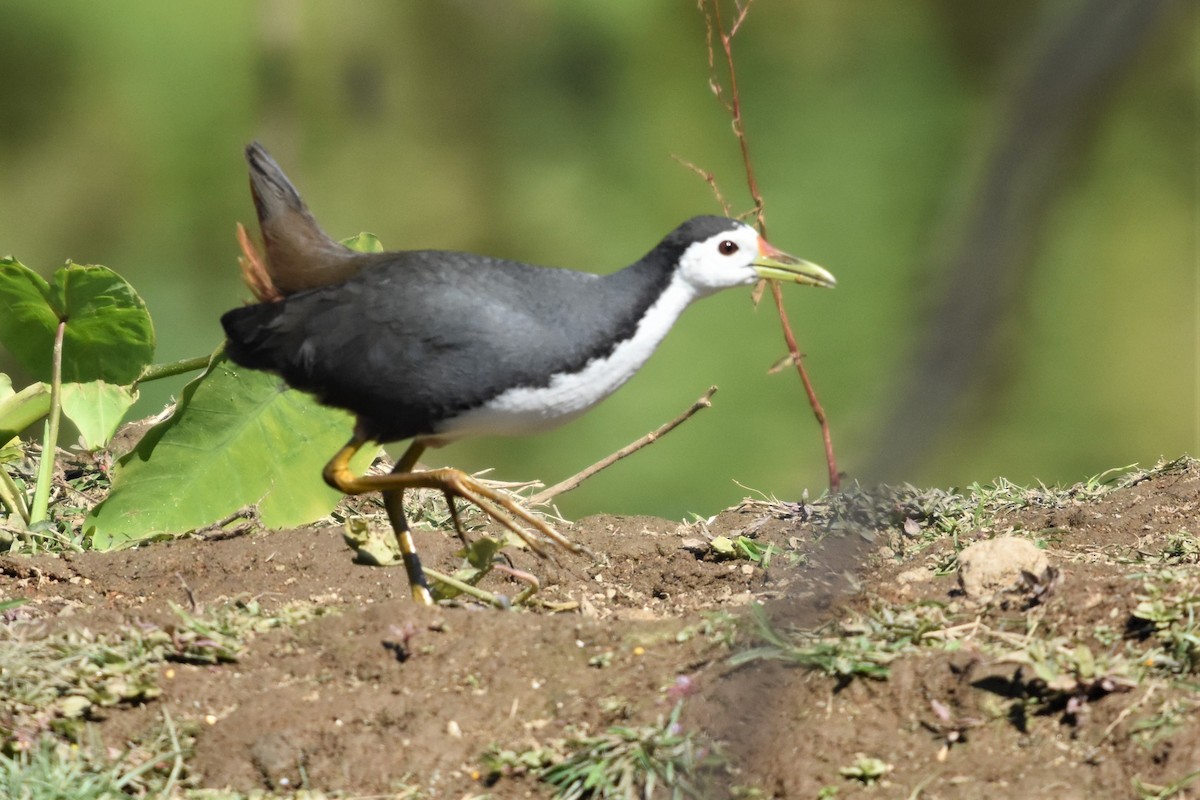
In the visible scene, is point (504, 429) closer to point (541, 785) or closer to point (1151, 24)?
point (541, 785)

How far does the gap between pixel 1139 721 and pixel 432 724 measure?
0.83 metres

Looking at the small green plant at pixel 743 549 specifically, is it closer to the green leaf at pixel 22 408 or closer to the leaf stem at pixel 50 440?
the leaf stem at pixel 50 440

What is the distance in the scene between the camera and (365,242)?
9.44 ft

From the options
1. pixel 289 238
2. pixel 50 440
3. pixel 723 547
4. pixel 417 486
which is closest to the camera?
pixel 417 486

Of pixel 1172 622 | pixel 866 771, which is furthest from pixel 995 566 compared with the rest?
pixel 866 771

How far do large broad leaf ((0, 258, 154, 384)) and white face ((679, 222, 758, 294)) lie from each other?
135 cm

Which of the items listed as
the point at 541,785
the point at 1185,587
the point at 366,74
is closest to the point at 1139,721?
the point at 1185,587

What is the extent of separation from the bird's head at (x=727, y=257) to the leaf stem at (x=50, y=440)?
1.45 metres

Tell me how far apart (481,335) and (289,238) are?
0.60 meters

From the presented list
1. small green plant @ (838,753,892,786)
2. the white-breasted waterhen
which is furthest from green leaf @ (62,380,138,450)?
small green plant @ (838,753,892,786)

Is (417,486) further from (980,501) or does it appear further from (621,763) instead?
(980,501)

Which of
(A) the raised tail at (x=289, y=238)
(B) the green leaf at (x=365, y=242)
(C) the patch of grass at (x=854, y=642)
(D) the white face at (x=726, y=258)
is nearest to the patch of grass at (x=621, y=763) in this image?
(C) the patch of grass at (x=854, y=642)

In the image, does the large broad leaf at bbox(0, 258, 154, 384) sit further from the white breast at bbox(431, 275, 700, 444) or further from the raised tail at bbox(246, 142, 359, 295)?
the white breast at bbox(431, 275, 700, 444)

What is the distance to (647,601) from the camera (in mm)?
2500
